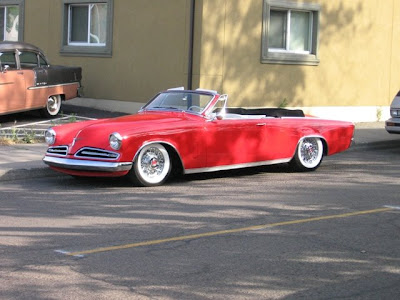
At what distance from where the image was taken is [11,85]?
53.2 ft

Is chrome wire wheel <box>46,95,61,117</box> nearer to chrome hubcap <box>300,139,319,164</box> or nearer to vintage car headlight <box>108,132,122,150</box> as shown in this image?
chrome hubcap <box>300,139,319,164</box>

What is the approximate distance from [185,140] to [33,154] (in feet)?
11.9

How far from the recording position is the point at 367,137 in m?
17.5

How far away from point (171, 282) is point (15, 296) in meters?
1.21

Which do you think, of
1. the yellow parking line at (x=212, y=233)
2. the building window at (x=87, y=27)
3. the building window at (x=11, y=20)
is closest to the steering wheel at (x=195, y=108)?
the yellow parking line at (x=212, y=233)

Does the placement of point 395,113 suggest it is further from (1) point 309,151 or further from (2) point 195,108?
(2) point 195,108

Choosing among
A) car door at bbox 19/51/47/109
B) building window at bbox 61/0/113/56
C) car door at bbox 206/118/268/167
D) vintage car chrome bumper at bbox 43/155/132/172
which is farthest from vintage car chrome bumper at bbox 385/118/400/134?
car door at bbox 19/51/47/109

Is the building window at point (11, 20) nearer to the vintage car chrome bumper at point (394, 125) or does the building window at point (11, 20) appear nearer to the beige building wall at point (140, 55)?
the beige building wall at point (140, 55)

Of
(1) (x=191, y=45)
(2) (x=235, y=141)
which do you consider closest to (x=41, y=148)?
(2) (x=235, y=141)

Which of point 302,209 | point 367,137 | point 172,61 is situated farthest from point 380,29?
point 302,209

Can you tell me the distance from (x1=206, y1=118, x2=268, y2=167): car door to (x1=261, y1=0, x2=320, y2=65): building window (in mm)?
7519

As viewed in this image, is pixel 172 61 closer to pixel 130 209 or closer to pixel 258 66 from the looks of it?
pixel 258 66

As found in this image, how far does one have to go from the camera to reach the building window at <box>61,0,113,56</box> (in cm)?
1961

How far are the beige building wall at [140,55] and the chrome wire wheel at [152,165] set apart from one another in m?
7.61
